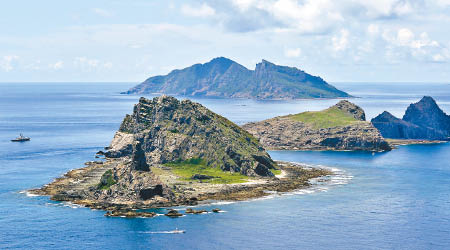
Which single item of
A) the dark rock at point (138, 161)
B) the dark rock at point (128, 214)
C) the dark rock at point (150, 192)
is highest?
the dark rock at point (138, 161)

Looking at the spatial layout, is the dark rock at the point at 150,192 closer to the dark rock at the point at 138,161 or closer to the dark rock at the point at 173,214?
the dark rock at the point at 138,161

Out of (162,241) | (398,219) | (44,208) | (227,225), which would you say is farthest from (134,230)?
(398,219)

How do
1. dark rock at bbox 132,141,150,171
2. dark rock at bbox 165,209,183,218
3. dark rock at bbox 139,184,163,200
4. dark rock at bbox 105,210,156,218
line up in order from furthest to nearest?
1. dark rock at bbox 132,141,150,171
2. dark rock at bbox 139,184,163,200
3. dark rock at bbox 165,209,183,218
4. dark rock at bbox 105,210,156,218

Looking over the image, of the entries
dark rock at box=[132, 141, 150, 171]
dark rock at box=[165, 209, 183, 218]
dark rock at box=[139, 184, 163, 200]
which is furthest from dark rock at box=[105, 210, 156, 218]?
dark rock at box=[132, 141, 150, 171]

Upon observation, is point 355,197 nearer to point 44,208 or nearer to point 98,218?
point 98,218

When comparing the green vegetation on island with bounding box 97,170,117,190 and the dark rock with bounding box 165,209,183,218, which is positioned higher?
the green vegetation on island with bounding box 97,170,117,190

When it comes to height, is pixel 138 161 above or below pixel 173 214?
above

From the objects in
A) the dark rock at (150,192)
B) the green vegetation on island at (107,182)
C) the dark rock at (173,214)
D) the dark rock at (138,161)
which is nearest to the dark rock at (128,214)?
the dark rock at (173,214)

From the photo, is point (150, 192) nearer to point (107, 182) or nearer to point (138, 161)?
point (138, 161)

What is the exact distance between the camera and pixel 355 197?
645 ft

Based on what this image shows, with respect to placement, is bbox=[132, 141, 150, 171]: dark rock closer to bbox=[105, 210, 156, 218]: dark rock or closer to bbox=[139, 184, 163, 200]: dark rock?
bbox=[139, 184, 163, 200]: dark rock

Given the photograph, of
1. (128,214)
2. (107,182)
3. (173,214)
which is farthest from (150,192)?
(107,182)

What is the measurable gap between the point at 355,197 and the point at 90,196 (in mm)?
88565

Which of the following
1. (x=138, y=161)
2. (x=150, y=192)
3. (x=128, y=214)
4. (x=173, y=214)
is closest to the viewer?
(x=128, y=214)
